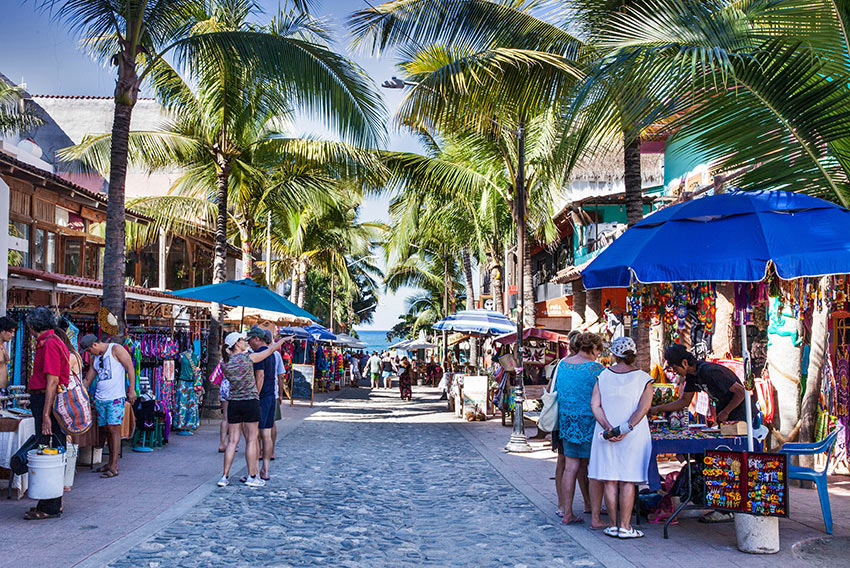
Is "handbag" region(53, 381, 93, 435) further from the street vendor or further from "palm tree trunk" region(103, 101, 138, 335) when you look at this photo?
the street vendor

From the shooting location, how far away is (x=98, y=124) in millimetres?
35094

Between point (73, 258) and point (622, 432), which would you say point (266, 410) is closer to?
point (622, 432)

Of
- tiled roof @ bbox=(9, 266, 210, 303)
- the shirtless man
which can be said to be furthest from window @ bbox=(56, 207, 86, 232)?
the shirtless man

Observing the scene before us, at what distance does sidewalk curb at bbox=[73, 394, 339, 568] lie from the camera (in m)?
Result: 5.93

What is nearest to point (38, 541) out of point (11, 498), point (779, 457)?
point (11, 498)

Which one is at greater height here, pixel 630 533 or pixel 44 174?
pixel 44 174

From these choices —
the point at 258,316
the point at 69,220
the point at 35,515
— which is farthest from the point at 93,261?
the point at 35,515

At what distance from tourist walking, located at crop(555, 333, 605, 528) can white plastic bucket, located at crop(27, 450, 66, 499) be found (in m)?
4.62

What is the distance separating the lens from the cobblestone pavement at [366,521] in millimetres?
6359

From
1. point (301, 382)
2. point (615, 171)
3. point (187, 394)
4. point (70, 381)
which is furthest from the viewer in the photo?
point (615, 171)

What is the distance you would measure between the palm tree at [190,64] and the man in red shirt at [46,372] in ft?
11.8

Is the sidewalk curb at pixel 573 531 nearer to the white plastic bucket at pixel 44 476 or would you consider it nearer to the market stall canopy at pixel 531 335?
the white plastic bucket at pixel 44 476

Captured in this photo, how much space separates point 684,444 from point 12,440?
6.45 m

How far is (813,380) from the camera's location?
9.80 m
